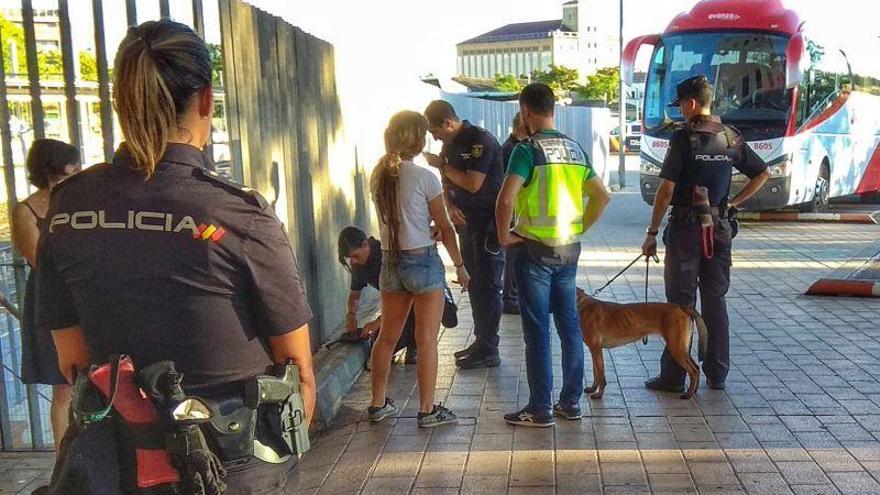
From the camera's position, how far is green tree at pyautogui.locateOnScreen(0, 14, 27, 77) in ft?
14.0

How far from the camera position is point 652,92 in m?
16.0

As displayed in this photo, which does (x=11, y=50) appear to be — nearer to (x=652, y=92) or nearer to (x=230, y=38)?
(x=230, y=38)

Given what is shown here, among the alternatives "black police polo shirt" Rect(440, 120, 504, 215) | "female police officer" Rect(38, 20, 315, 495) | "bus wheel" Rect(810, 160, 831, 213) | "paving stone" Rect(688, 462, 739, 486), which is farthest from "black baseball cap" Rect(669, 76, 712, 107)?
"bus wheel" Rect(810, 160, 831, 213)

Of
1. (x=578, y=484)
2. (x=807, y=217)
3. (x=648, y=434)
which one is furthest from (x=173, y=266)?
(x=807, y=217)

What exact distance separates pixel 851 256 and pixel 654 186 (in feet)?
14.8

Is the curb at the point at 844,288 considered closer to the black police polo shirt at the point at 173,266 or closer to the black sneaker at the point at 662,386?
the black sneaker at the point at 662,386

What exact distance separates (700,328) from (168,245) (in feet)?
13.7

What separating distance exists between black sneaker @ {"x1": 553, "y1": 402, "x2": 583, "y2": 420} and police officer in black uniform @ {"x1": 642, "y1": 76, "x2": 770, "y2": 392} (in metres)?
0.80

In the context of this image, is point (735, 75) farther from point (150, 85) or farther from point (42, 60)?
point (150, 85)

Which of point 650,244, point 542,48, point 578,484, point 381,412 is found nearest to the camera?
point 578,484

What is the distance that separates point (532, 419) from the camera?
16.4ft

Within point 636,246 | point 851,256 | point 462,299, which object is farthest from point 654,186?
point 462,299

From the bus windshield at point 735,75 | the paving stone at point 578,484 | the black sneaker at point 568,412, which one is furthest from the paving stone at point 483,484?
the bus windshield at point 735,75

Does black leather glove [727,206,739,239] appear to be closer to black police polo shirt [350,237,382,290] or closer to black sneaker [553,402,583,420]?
black sneaker [553,402,583,420]
